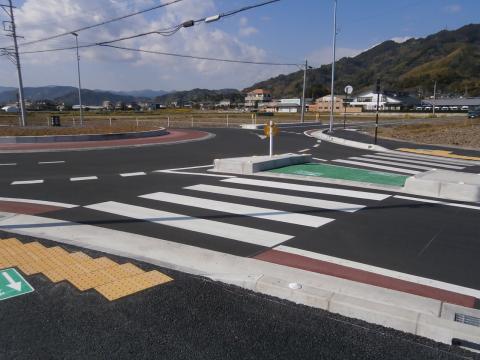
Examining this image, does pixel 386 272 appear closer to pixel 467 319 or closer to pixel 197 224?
pixel 467 319

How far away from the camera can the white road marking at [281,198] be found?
743cm

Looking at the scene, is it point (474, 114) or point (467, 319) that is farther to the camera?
point (474, 114)

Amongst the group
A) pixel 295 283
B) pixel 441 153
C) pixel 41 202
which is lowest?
pixel 441 153

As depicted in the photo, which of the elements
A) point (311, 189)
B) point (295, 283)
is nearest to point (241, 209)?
point (311, 189)

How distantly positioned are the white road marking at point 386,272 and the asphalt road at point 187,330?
1175 mm

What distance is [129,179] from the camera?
412 inches

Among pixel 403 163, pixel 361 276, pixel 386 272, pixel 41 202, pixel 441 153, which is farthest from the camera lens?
pixel 441 153

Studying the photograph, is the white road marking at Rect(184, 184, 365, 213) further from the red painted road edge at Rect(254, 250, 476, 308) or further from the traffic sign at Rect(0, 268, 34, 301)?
the traffic sign at Rect(0, 268, 34, 301)

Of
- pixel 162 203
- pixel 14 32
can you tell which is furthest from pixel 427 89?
pixel 162 203

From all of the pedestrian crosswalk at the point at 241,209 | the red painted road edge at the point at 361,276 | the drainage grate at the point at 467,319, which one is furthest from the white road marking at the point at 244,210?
the drainage grate at the point at 467,319

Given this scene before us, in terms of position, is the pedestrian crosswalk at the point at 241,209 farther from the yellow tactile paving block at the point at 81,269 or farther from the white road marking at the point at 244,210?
the yellow tactile paving block at the point at 81,269

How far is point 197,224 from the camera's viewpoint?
20.8 feet

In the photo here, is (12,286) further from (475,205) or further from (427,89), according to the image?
(427,89)

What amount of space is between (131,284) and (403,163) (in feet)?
40.6
